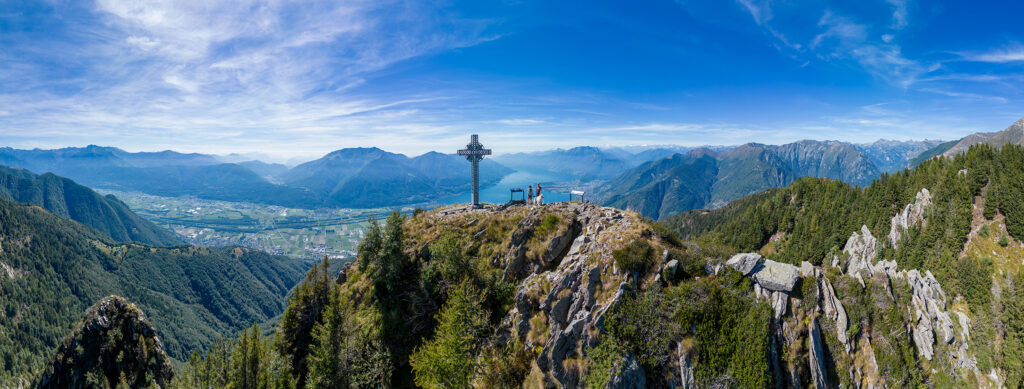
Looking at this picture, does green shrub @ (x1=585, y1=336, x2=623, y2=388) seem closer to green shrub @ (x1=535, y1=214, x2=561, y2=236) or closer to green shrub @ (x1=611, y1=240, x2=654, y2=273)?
green shrub @ (x1=611, y1=240, x2=654, y2=273)

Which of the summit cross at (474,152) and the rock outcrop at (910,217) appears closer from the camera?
the summit cross at (474,152)

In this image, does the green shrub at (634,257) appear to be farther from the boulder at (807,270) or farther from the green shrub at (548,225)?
the boulder at (807,270)

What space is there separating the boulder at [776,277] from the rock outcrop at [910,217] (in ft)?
202

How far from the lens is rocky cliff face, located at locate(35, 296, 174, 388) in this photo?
5091 cm

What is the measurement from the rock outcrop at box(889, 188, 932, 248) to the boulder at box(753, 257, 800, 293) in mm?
61640

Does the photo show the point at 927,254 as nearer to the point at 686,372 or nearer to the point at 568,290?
the point at 686,372

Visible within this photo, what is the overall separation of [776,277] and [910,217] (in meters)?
66.0

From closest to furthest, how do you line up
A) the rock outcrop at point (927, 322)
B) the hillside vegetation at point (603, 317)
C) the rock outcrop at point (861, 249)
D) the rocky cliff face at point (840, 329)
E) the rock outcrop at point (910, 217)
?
the hillside vegetation at point (603, 317) → the rocky cliff face at point (840, 329) → the rock outcrop at point (927, 322) → the rock outcrop at point (910, 217) → the rock outcrop at point (861, 249)

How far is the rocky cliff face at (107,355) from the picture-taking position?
50.9m

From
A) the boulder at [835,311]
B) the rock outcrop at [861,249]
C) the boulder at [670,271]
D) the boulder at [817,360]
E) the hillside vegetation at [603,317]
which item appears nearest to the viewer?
the hillside vegetation at [603,317]

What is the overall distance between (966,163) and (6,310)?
311392 millimetres

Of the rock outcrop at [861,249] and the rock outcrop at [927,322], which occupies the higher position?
the rock outcrop at [927,322]

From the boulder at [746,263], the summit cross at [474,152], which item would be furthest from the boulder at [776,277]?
the summit cross at [474,152]

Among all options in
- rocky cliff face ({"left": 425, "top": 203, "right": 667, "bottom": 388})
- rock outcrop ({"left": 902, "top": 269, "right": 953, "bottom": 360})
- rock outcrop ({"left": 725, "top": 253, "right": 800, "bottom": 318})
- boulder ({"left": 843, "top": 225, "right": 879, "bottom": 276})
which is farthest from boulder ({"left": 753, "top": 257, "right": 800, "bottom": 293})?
boulder ({"left": 843, "top": 225, "right": 879, "bottom": 276})
